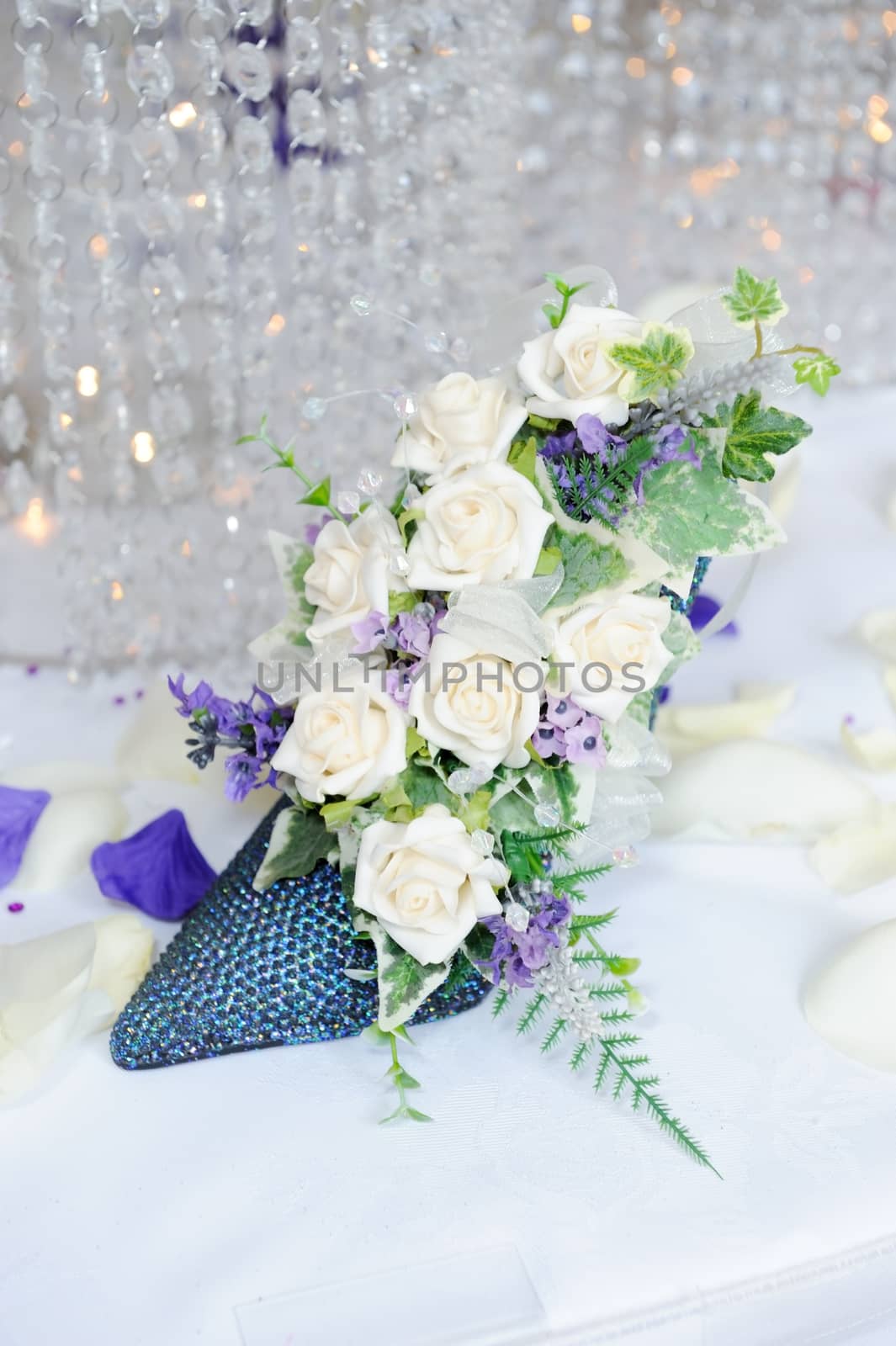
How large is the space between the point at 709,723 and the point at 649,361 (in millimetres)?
482

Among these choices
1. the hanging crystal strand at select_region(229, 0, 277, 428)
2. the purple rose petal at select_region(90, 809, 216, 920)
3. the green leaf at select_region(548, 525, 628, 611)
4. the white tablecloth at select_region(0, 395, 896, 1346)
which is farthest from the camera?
the hanging crystal strand at select_region(229, 0, 277, 428)

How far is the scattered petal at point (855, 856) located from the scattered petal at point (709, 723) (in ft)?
0.46

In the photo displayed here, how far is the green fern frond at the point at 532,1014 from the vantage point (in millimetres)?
781

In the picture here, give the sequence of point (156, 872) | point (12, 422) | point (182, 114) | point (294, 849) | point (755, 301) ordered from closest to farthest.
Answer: point (755, 301)
point (294, 849)
point (156, 872)
point (182, 114)
point (12, 422)

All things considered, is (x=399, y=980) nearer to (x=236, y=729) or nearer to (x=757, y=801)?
(x=236, y=729)

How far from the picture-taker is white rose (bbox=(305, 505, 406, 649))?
75cm

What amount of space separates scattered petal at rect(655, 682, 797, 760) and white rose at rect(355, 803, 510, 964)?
421mm

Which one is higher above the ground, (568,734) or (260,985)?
(568,734)

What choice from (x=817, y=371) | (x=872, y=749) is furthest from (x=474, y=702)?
(x=872, y=749)

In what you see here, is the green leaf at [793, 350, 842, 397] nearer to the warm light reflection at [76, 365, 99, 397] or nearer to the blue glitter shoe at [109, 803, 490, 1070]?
the blue glitter shoe at [109, 803, 490, 1070]

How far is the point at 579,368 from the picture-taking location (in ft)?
2.44

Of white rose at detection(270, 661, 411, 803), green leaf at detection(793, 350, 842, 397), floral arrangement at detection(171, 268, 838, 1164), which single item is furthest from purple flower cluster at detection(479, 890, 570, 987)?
green leaf at detection(793, 350, 842, 397)

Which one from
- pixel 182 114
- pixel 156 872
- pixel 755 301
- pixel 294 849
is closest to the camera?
pixel 755 301

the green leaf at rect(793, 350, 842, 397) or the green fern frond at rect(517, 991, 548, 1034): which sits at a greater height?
the green leaf at rect(793, 350, 842, 397)
